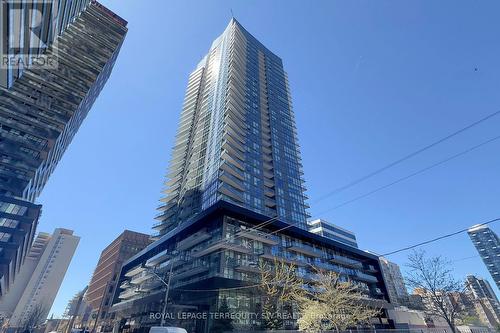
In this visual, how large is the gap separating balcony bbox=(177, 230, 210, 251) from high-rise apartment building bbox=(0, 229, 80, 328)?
441ft

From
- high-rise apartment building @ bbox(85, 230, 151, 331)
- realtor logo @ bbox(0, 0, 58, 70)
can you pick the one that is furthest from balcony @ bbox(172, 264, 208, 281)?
high-rise apartment building @ bbox(85, 230, 151, 331)

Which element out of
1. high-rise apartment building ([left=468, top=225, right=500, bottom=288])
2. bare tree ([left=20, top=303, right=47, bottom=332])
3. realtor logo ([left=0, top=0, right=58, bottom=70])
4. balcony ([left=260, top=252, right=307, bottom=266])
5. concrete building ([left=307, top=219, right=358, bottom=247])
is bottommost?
bare tree ([left=20, top=303, right=47, bottom=332])

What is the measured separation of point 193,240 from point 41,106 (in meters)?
60.1

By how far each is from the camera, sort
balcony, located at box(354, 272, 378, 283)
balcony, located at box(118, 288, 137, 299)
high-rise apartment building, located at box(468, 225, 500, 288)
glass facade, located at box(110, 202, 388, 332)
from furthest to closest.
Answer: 1. high-rise apartment building, located at box(468, 225, 500, 288)
2. balcony, located at box(354, 272, 378, 283)
3. balcony, located at box(118, 288, 137, 299)
4. glass facade, located at box(110, 202, 388, 332)

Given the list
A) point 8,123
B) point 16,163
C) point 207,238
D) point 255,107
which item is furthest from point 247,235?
point 8,123

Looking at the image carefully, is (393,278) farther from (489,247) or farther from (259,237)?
(259,237)

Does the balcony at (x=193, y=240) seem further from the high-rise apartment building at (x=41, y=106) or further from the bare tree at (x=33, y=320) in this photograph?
the bare tree at (x=33, y=320)

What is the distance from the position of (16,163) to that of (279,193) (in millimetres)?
62302

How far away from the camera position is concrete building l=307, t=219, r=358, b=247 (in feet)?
257

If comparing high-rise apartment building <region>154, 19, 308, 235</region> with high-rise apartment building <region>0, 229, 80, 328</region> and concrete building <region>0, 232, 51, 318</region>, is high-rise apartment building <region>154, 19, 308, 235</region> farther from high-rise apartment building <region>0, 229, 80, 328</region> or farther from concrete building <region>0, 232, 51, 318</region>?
high-rise apartment building <region>0, 229, 80, 328</region>

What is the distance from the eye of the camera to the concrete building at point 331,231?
78188mm

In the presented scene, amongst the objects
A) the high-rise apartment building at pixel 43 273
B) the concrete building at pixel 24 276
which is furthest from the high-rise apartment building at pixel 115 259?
the high-rise apartment building at pixel 43 273

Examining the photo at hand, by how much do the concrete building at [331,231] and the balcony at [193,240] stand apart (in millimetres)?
44450

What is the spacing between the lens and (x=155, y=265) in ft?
161
